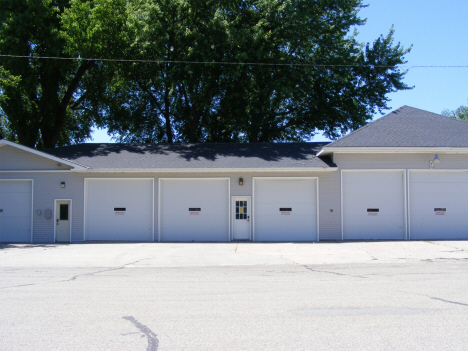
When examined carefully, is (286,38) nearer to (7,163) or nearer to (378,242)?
(378,242)

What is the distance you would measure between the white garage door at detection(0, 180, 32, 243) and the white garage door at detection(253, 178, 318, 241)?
10.8 m

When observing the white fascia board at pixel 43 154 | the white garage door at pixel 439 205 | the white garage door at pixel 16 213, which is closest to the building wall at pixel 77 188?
the white garage door at pixel 16 213

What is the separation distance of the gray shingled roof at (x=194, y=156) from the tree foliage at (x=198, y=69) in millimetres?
5057

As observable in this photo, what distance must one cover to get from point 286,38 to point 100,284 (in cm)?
2151

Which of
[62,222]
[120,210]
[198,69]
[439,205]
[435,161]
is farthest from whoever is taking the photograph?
[198,69]

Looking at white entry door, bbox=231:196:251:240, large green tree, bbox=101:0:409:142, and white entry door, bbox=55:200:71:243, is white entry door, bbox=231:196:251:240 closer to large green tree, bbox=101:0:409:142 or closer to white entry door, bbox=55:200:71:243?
white entry door, bbox=55:200:71:243

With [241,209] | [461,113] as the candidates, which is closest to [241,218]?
[241,209]

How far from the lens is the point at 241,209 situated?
20.0 m

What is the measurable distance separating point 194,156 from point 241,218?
13.5 feet

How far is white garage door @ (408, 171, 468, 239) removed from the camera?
1967cm

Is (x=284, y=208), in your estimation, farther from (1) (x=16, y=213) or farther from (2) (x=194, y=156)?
(1) (x=16, y=213)

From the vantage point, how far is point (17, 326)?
6074 mm

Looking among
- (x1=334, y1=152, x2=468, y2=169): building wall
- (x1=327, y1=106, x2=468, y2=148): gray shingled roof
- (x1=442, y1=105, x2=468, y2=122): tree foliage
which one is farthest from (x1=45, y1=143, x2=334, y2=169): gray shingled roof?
(x1=442, y1=105, x2=468, y2=122): tree foliage

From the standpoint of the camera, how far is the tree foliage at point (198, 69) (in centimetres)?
2592
